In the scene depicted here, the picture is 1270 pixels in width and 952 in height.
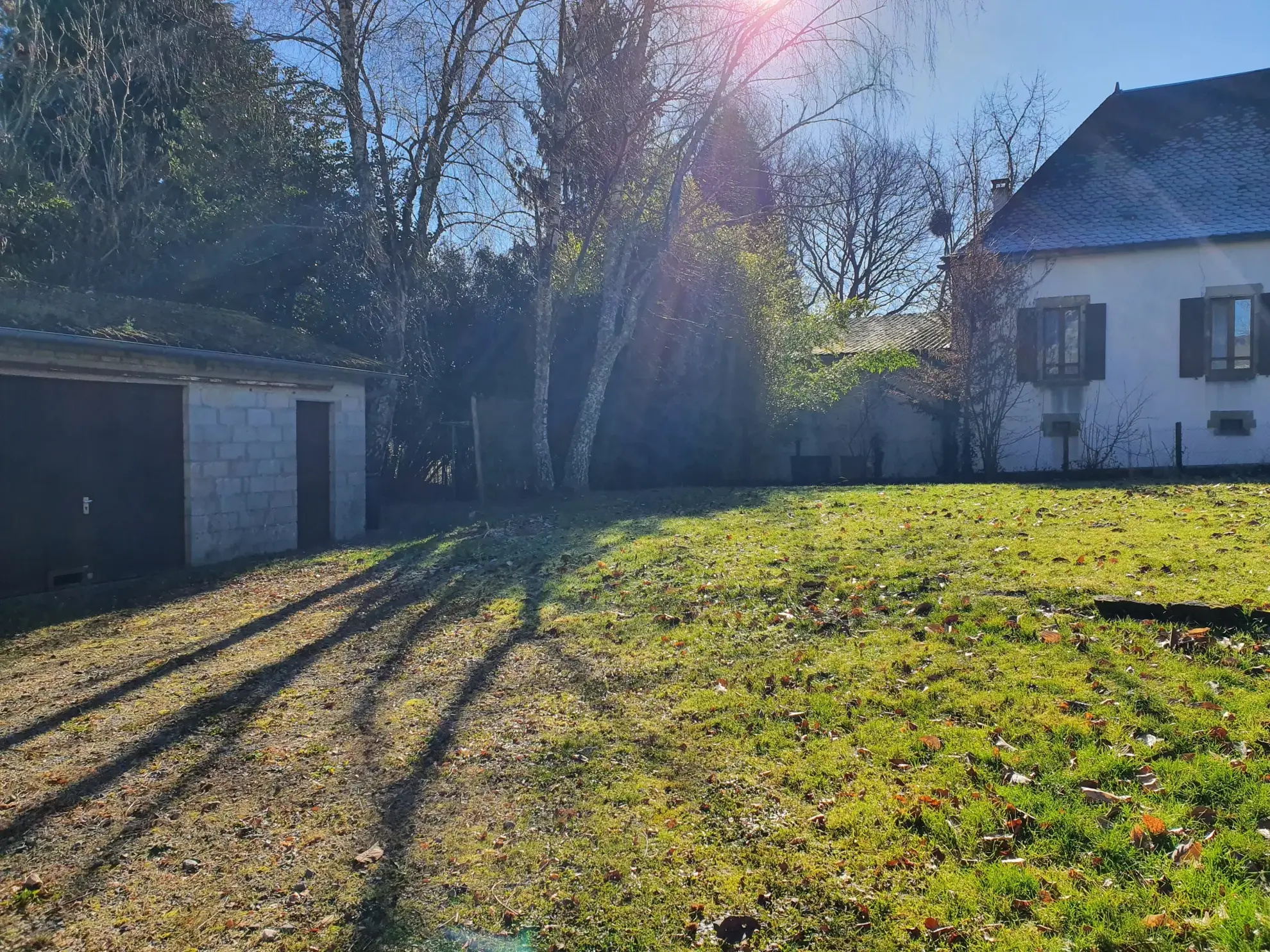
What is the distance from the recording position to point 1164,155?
18.3m

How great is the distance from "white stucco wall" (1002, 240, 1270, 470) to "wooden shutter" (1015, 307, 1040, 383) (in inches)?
12.3

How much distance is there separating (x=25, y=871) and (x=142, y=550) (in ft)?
23.1

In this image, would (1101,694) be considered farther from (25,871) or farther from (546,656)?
(25,871)

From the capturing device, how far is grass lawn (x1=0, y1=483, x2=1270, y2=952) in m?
2.94

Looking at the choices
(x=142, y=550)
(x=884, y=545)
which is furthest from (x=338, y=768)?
(x=142, y=550)

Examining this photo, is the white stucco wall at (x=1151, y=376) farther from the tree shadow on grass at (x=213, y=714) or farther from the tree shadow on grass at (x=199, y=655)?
the tree shadow on grass at (x=213, y=714)

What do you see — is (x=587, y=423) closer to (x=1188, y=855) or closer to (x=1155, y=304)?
(x=1155, y=304)

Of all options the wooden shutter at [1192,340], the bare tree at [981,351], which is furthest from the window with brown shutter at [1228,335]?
the bare tree at [981,351]

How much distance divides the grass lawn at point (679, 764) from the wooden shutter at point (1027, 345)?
32.2 ft

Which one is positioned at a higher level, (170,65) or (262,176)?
(170,65)

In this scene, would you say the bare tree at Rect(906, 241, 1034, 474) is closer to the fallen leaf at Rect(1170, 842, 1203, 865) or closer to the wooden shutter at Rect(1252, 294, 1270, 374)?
the wooden shutter at Rect(1252, 294, 1270, 374)

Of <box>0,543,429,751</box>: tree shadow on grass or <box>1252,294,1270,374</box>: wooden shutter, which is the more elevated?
<box>1252,294,1270,374</box>: wooden shutter

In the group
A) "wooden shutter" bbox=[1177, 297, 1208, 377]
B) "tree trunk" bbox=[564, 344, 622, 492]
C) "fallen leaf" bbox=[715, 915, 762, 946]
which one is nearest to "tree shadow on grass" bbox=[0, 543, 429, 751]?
"fallen leaf" bbox=[715, 915, 762, 946]

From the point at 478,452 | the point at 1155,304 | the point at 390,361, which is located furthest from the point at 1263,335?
the point at 390,361
